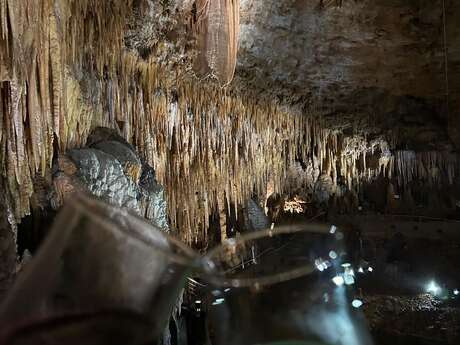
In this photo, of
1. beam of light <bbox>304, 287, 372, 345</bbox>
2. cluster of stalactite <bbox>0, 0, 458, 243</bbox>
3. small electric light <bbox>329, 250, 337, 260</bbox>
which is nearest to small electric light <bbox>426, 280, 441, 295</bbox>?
cluster of stalactite <bbox>0, 0, 458, 243</bbox>

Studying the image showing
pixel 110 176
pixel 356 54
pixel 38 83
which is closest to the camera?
pixel 38 83

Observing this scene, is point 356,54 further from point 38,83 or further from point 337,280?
point 337,280

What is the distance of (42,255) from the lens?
0.76m

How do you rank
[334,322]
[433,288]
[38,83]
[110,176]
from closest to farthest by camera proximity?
1. [334,322]
2. [38,83]
3. [110,176]
4. [433,288]

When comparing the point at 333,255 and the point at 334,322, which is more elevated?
the point at 333,255

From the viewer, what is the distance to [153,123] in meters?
6.80

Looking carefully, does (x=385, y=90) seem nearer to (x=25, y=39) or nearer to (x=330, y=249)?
(x=25, y=39)

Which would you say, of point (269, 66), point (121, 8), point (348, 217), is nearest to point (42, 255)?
point (121, 8)

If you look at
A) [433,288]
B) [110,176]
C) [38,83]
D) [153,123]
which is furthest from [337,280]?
[433,288]

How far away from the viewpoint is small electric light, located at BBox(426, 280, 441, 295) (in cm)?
760

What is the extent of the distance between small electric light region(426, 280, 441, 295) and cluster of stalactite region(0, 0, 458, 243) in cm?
419

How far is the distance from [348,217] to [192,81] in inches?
239

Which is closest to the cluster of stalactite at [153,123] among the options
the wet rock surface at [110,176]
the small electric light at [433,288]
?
the wet rock surface at [110,176]

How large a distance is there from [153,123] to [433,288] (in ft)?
18.9
